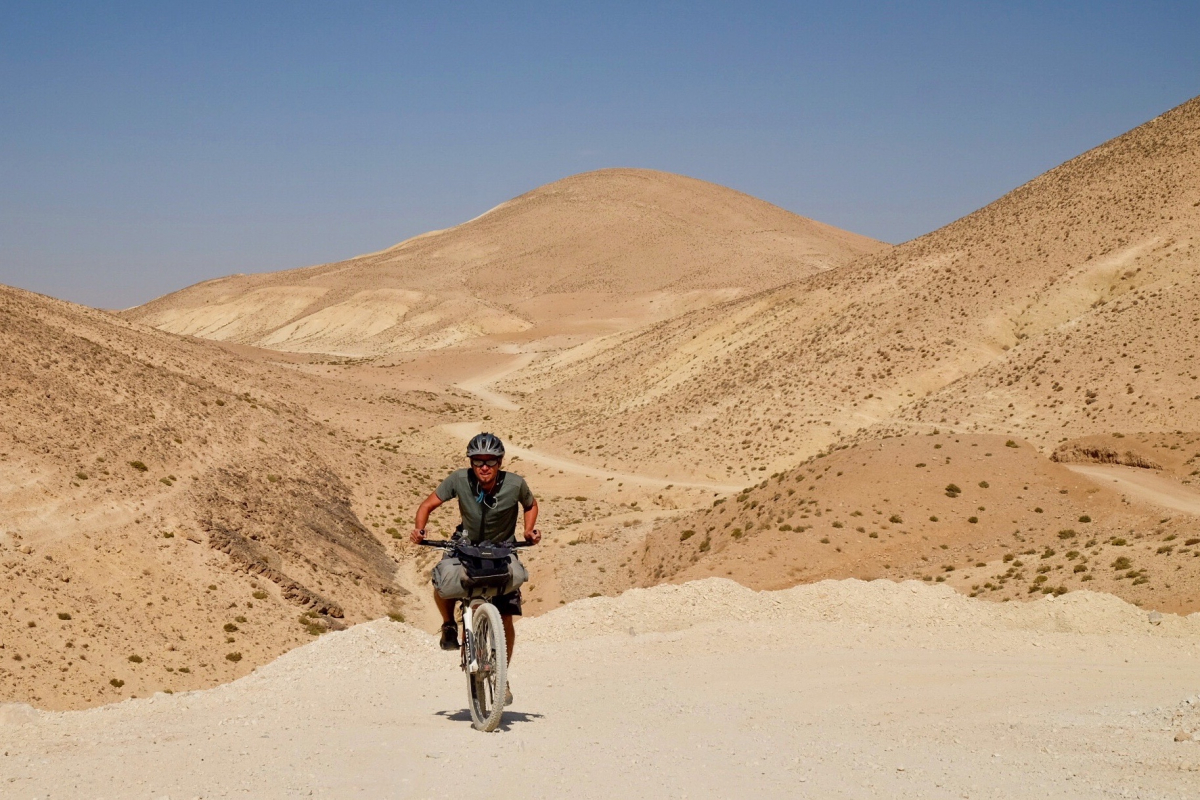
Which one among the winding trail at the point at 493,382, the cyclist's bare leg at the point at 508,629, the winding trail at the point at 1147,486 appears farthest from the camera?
the winding trail at the point at 493,382

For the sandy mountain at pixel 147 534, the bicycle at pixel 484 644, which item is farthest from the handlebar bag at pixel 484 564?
the sandy mountain at pixel 147 534

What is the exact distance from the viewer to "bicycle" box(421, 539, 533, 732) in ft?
28.9

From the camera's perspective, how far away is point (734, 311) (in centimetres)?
6544

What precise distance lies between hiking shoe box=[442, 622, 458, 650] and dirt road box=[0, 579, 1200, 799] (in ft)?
2.06

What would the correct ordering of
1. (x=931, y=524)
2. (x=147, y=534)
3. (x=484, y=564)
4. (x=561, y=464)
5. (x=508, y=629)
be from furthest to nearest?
(x=561, y=464) < (x=931, y=524) < (x=147, y=534) < (x=508, y=629) < (x=484, y=564)

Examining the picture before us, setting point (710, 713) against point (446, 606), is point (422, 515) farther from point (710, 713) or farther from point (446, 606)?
point (710, 713)

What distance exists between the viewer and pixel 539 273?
12925 centimetres

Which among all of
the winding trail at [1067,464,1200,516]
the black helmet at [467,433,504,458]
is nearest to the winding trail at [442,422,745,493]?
the winding trail at [1067,464,1200,516]

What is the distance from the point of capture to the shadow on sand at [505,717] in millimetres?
9188

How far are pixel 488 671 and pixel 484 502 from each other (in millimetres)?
1345

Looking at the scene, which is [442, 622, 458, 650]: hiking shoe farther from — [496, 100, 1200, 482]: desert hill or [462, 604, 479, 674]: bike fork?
[496, 100, 1200, 482]: desert hill

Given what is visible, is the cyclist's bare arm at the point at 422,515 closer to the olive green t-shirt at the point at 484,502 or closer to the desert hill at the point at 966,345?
the olive green t-shirt at the point at 484,502

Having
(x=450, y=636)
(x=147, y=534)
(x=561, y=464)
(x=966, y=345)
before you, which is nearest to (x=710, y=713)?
(x=450, y=636)

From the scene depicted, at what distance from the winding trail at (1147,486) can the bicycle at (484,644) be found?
19739 millimetres
